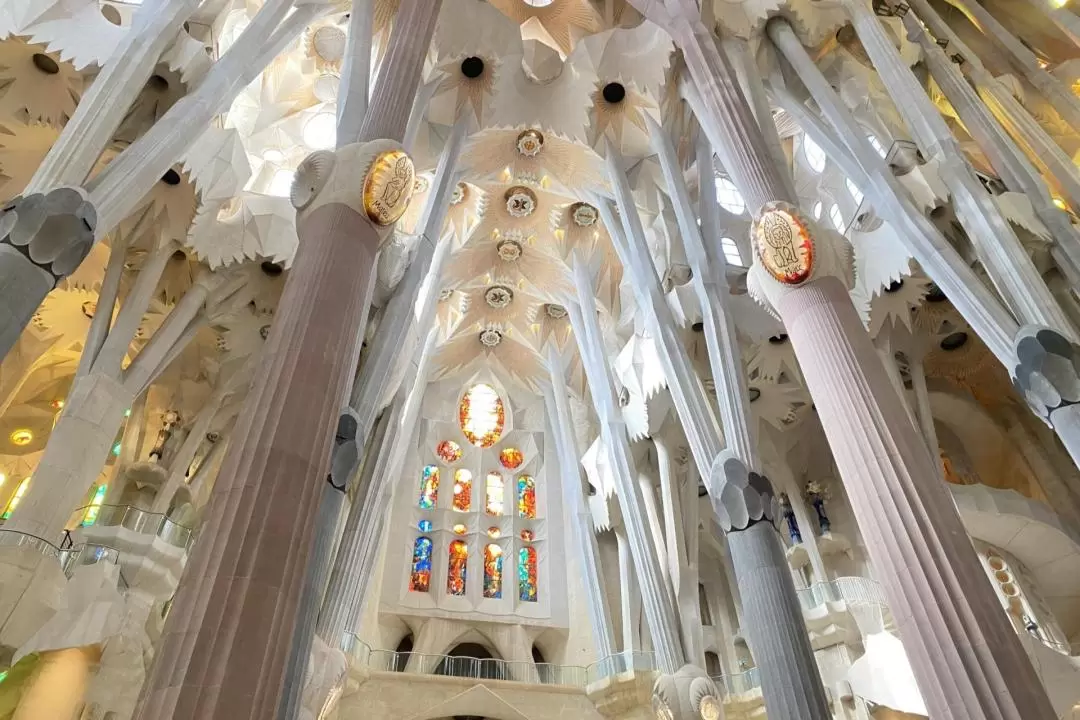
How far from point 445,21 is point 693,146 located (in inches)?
210

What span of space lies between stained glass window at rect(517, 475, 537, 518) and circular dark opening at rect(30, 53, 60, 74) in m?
13.9

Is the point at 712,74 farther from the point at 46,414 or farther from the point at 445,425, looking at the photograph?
the point at 46,414

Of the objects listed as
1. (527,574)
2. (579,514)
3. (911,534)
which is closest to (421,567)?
(527,574)

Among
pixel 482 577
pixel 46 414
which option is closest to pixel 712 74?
pixel 482 577

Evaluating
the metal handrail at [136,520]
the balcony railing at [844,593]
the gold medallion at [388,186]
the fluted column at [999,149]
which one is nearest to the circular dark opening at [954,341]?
the fluted column at [999,149]

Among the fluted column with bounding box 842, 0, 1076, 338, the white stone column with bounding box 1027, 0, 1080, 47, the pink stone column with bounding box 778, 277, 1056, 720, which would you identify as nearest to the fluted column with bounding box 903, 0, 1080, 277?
the fluted column with bounding box 842, 0, 1076, 338

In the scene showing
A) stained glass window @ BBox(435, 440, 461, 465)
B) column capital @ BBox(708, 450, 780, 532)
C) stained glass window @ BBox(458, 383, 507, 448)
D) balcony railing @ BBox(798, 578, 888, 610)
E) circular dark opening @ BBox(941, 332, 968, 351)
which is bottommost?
column capital @ BBox(708, 450, 780, 532)

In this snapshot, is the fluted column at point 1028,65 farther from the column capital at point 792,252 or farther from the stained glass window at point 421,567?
the stained glass window at point 421,567

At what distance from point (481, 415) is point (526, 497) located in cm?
280

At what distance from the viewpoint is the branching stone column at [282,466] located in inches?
156

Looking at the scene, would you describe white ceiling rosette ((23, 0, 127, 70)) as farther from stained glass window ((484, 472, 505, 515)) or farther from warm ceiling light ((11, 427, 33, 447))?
stained glass window ((484, 472, 505, 515))

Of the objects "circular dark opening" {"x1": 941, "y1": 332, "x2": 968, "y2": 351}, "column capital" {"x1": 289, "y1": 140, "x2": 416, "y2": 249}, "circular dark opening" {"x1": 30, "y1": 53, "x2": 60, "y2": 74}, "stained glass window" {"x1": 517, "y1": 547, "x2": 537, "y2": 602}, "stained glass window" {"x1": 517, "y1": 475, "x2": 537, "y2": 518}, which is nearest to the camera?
"column capital" {"x1": 289, "y1": 140, "x2": 416, "y2": 249}

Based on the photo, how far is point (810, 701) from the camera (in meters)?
7.55

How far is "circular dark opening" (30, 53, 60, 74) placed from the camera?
10172 mm
